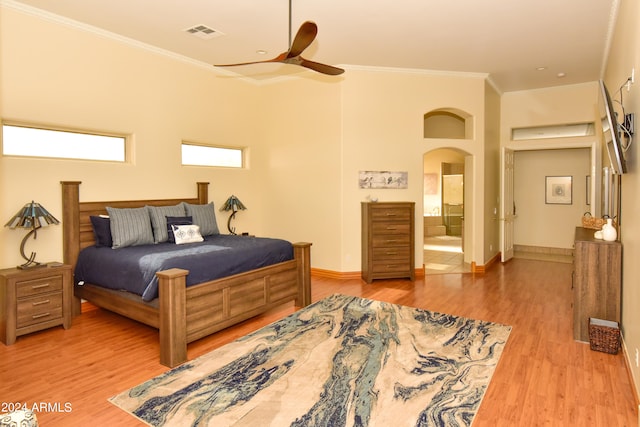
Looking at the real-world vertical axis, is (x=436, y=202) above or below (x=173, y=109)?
below

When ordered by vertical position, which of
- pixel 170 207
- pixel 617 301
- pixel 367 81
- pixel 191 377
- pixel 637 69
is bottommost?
pixel 191 377

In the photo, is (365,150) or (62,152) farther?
(365,150)

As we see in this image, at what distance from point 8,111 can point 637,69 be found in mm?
5571

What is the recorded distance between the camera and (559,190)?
820cm

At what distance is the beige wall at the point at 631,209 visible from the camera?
8.76ft

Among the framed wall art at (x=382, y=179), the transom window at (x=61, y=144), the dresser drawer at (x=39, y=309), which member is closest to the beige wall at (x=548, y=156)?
the framed wall art at (x=382, y=179)

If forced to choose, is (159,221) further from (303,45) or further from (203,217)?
(303,45)

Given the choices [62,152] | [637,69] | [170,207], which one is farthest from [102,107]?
[637,69]

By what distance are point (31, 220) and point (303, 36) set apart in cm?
326

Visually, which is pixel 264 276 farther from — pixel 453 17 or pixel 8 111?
pixel 453 17

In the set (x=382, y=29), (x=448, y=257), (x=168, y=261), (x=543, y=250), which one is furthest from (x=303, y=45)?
(x=543, y=250)

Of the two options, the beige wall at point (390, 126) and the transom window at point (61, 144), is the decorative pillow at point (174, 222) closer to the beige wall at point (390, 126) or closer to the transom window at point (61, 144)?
the transom window at point (61, 144)

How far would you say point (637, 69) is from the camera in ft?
8.89

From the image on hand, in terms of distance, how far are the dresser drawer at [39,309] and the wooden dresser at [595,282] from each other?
510 cm
